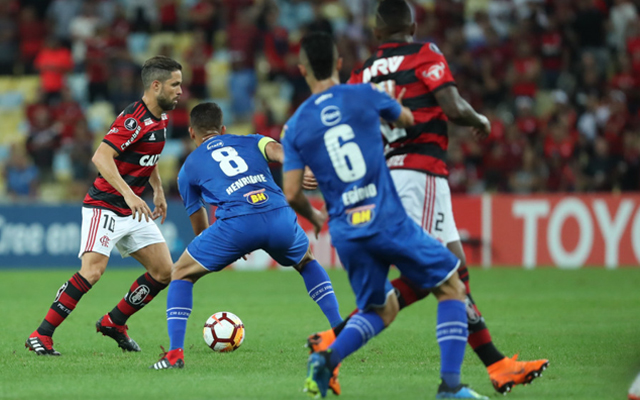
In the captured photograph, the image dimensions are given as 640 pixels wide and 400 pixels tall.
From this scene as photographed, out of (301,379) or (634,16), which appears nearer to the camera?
(301,379)

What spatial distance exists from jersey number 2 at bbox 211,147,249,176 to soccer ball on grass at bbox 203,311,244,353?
4.55 feet

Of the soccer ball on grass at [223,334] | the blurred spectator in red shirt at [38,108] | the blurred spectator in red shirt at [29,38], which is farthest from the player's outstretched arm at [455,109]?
the blurred spectator in red shirt at [29,38]

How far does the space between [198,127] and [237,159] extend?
1.45ft

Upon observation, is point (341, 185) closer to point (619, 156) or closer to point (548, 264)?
point (548, 264)

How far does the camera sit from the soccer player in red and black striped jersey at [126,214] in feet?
24.8

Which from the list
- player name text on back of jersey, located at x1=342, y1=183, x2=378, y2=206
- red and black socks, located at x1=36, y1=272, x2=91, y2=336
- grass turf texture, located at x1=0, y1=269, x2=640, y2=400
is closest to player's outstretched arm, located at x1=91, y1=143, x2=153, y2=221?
red and black socks, located at x1=36, y1=272, x2=91, y2=336

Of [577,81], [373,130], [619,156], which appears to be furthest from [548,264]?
[373,130]

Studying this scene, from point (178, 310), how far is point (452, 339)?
2.28 m

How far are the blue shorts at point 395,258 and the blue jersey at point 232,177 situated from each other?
5.64ft

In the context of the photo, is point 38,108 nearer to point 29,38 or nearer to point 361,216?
point 29,38

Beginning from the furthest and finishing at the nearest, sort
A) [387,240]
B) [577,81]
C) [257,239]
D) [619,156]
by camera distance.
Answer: [577,81], [619,156], [257,239], [387,240]

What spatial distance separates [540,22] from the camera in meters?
20.9

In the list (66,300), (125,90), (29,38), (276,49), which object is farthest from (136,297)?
(29,38)

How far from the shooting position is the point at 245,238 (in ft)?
23.0
